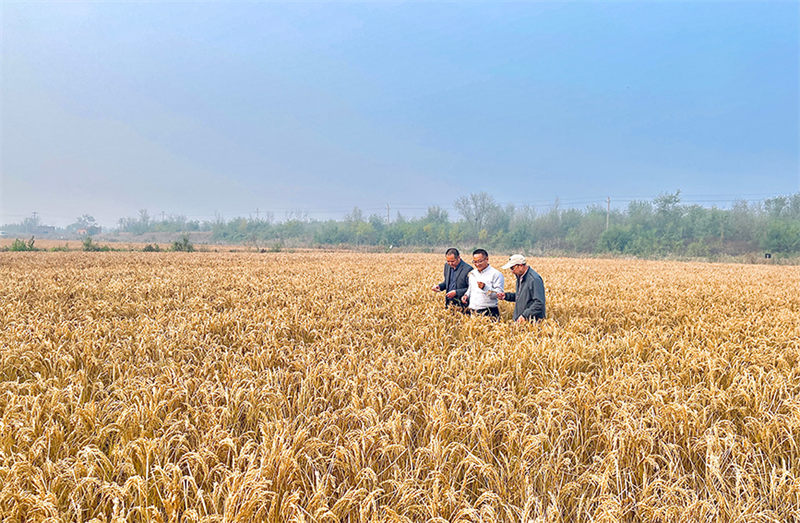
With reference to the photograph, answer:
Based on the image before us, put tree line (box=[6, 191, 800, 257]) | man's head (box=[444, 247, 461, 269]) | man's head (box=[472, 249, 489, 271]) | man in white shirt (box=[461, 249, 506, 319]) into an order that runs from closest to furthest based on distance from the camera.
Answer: man's head (box=[472, 249, 489, 271])
man in white shirt (box=[461, 249, 506, 319])
man's head (box=[444, 247, 461, 269])
tree line (box=[6, 191, 800, 257])

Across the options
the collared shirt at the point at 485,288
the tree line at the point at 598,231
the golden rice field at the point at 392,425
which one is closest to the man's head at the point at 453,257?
the collared shirt at the point at 485,288

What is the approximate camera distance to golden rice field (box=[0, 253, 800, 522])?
2279mm

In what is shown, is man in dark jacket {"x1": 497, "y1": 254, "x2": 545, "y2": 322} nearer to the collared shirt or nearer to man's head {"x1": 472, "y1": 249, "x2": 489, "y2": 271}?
the collared shirt

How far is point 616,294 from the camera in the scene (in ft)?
38.3

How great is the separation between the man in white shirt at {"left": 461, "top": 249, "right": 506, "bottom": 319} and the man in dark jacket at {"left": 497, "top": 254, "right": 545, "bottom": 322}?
0.32 meters

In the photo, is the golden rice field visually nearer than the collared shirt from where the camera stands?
Yes

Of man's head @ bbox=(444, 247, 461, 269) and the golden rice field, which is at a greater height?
man's head @ bbox=(444, 247, 461, 269)

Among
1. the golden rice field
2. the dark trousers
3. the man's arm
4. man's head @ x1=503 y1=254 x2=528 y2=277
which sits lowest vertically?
the golden rice field

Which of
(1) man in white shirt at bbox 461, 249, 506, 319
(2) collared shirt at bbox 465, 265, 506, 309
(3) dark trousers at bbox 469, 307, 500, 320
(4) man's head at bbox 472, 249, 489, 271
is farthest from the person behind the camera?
(3) dark trousers at bbox 469, 307, 500, 320

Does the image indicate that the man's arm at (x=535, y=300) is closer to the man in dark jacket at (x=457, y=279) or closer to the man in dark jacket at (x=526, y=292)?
the man in dark jacket at (x=526, y=292)

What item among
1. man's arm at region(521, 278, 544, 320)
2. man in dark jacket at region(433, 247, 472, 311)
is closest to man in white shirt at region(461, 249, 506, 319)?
man in dark jacket at region(433, 247, 472, 311)

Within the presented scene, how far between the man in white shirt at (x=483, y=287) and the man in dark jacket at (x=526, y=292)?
321 mm

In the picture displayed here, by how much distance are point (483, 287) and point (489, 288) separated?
173 millimetres

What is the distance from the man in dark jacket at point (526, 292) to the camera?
20.5ft
